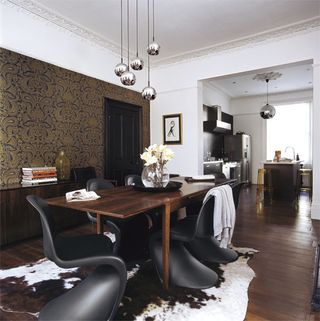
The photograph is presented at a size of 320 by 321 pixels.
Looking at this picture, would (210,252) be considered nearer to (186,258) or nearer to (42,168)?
(186,258)

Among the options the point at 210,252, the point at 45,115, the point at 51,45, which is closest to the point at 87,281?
the point at 210,252

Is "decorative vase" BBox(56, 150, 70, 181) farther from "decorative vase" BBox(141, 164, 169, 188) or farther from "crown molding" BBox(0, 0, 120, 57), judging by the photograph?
"crown molding" BBox(0, 0, 120, 57)

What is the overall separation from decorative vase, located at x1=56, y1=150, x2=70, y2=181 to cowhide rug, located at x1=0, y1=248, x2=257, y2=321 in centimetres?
153

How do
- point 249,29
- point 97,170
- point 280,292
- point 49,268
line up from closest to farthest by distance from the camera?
point 280,292, point 49,268, point 249,29, point 97,170

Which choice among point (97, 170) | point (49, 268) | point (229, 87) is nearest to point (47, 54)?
point (97, 170)

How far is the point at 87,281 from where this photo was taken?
1.68m

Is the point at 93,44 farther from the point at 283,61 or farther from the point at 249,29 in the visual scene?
the point at 283,61

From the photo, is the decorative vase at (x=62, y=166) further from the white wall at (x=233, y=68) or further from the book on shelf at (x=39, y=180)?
the white wall at (x=233, y=68)

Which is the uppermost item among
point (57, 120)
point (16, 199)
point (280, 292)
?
point (57, 120)

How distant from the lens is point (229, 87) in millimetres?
7484

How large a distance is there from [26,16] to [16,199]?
8.22ft

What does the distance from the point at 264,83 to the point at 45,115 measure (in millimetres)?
5951

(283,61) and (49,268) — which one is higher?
(283,61)

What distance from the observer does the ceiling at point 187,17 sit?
342 cm
